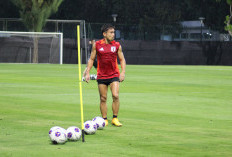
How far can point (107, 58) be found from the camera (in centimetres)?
1199

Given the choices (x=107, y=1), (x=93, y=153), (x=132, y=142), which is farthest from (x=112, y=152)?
(x=107, y=1)

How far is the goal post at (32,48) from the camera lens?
5412 centimetres

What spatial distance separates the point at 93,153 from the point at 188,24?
7527cm

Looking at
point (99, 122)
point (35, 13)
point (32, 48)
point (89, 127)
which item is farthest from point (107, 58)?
point (35, 13)

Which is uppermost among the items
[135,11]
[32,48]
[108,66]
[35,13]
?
[108,66]

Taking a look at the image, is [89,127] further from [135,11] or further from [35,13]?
[135,11]

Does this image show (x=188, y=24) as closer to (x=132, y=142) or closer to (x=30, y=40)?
(x=30, y=40)

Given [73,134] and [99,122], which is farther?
[99,122]

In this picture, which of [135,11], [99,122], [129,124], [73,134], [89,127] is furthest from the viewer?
[135,11]

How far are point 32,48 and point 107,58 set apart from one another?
4299 centimetres

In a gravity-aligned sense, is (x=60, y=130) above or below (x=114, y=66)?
below

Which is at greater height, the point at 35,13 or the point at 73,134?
the point at 35,13

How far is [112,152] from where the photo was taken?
8.78 meters

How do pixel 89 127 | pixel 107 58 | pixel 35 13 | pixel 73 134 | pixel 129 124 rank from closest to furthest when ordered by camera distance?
pixel 73 134, pixel 89 127, pixel 107 58, pixel 129 124, pixel 35 13
